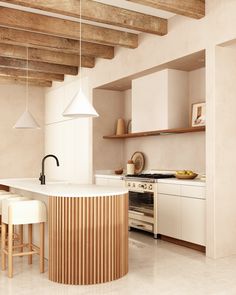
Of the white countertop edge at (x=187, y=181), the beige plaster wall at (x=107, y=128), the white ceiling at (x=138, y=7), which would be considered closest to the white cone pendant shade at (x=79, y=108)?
the white ceiling at (x=138, y=7)

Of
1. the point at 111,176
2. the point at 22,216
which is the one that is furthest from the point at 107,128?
the point at 22,216

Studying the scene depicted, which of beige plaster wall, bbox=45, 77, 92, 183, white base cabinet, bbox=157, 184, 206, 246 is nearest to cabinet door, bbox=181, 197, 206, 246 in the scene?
white base cabinet, bbox=157, 184, 206, 246

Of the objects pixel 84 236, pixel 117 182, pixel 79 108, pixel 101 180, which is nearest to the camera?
pixel 84 236

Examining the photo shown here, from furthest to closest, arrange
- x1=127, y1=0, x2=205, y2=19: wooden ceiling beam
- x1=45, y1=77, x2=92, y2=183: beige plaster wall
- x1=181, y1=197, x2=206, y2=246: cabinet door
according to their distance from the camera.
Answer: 1. x1=45, y1=77, x2=92, y2=183: beige plaster wall
2. x1=181, y1=197, x2=206, y2=246: cabinet door
3. x1=127, y1=0, x2=205, y2=19: wooden ceiling beam

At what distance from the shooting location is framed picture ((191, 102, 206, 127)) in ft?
17.6

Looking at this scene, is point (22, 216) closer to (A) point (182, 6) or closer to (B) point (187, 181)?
(B) point (187, 181)

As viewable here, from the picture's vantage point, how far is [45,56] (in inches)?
263

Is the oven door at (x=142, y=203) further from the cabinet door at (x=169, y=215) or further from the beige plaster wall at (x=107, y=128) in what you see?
the beige plaster wall at (x=107, y=128)

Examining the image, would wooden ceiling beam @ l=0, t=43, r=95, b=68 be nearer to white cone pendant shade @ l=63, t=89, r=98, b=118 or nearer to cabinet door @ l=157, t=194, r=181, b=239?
white cone pendant shade @ l=63, t=89, r=98, b=118

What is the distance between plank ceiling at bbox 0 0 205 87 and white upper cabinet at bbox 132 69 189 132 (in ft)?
2.03

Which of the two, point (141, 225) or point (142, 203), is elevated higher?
point (142, 203)

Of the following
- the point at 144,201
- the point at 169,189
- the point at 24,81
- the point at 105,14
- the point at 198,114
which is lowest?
the point at 144,201

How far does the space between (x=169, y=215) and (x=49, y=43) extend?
317cm

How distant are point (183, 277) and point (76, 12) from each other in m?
3.24
